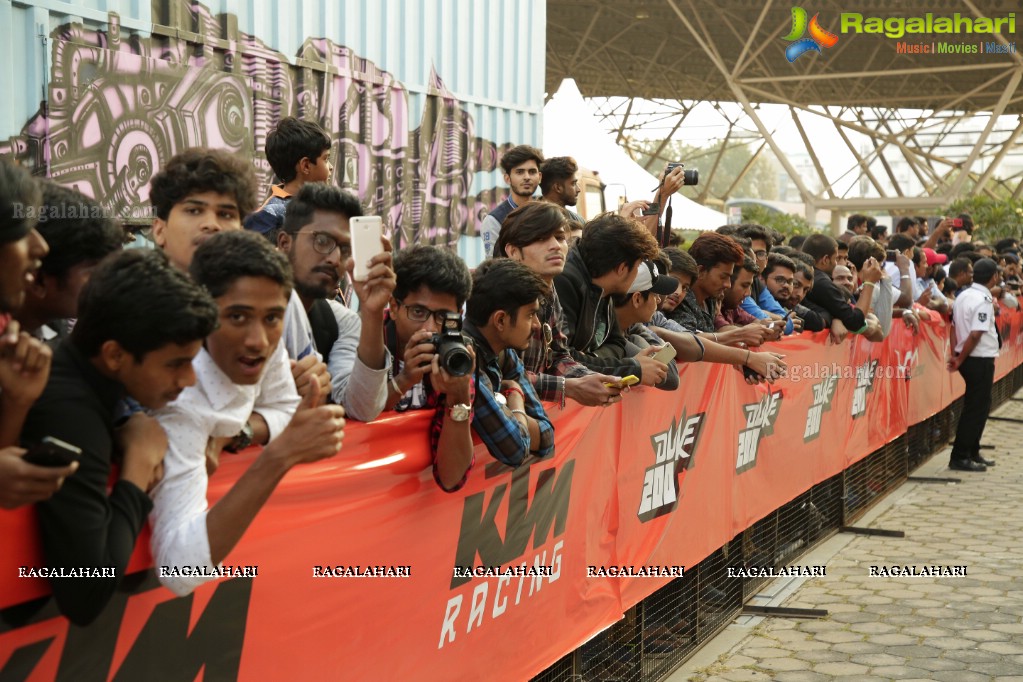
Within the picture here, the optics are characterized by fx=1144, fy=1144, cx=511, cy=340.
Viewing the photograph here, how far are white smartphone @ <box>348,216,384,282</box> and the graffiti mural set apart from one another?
368 centimetres

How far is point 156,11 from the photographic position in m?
6.94

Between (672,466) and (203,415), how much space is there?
3285 mm

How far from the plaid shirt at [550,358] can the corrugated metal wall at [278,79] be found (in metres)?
3.09

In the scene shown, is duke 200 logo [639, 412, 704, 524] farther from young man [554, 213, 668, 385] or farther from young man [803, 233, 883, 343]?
young man [803, 233, 883, 343]

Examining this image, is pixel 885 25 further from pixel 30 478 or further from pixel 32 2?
pixel 30 478

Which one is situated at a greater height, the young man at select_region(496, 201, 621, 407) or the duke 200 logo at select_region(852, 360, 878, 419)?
the young man at select_region(496, 201, 621, 407)

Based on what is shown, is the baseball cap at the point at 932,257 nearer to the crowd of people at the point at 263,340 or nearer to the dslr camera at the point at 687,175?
the dslr camera at the point at 687,175

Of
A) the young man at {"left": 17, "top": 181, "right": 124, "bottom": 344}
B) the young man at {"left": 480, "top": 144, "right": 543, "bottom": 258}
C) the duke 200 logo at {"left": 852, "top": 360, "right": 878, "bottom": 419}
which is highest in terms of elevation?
the young man at {"left": 480, "top": 144, "right": 543, "bottom": 258}

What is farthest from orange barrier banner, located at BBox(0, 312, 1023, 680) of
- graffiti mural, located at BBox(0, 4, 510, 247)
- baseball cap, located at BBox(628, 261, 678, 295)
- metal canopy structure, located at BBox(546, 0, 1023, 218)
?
metal canopy structure, located at BBox(546, 0, 1023, 218)

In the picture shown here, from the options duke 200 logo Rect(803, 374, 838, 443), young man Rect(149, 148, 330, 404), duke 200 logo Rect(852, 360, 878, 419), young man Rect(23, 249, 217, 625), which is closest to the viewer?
young man Rect(23, 249, 217, 625)

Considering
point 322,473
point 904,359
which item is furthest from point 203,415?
point 904,359

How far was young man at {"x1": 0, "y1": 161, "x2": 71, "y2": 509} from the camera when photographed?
6.34ft

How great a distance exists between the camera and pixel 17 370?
195 cm

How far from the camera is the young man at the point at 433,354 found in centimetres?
324
